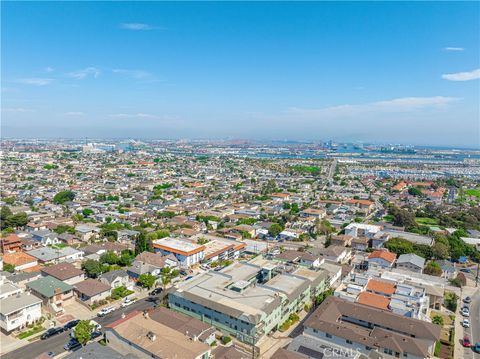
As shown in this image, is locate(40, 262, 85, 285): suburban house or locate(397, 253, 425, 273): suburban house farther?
locate(397, 253, 425, 273): suburban house

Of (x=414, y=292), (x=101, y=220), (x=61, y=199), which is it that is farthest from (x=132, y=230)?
(x=414, y=292)

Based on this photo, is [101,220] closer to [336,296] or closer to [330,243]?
[330,243]

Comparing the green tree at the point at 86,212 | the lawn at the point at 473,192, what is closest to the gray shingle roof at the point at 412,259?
the green tree at the point at 86,212

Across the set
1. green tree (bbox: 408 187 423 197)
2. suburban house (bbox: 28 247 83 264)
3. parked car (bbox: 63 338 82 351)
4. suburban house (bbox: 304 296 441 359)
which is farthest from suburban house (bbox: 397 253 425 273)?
green tree (bbox: 408 187 423 197)

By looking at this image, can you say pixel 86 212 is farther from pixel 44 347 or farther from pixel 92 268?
pixel 44 347

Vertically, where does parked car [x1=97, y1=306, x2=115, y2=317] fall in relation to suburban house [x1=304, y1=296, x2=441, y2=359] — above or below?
below

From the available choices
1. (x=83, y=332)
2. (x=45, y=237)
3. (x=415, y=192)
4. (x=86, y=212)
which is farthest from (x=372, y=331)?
(x=415, y=192)

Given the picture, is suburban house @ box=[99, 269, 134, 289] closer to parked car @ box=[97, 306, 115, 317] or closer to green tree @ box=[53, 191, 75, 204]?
parked car @ box=[97, 306, 115, 317]

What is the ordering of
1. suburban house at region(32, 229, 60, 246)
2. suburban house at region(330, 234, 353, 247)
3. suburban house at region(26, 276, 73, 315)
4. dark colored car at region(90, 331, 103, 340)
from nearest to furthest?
1. dark colored car at region(90, 331, 103, 340)
2. suburban house at region(26, 276, 73, 315)
3. suburban house at region(32, 229, 60, 246)
4. suburban house at region(330, 234, 353, 247)
